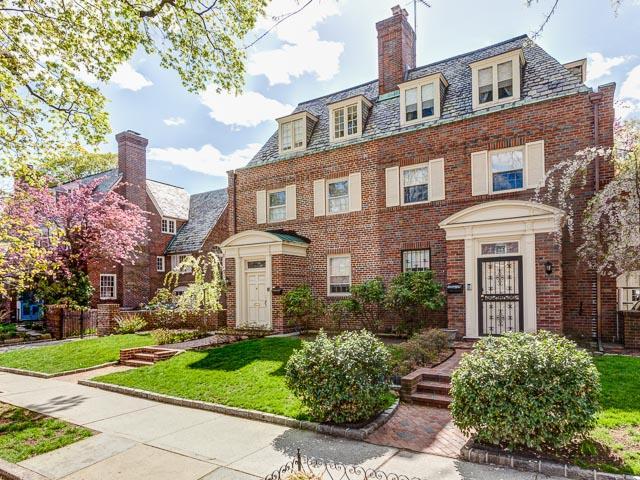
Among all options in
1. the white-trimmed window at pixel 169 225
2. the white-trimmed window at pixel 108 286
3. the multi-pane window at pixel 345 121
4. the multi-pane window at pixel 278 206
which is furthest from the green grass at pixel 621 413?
the white-trimmed window at pixel 169 225

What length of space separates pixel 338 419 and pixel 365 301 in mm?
7014

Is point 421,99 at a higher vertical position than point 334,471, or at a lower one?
higher

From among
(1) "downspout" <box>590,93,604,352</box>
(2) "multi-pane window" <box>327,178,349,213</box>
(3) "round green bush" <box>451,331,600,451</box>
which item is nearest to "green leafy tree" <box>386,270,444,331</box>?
(2) "multi-pane window" <box>327,178,349,213</box>

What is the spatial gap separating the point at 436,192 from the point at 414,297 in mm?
3351

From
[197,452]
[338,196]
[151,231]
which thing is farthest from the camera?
[151,231]

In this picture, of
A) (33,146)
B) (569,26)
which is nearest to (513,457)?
(569,26)

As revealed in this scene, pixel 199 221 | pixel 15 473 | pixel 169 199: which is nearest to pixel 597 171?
pixel 15 473

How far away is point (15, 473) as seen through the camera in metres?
4.86

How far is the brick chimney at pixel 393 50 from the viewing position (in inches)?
589

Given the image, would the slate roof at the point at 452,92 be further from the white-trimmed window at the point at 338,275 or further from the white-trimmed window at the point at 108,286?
the white-trimmed window at the point at 108,286

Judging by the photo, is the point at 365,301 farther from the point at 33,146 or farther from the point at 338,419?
the point at 33,146

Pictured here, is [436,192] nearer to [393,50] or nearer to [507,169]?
[507,169]

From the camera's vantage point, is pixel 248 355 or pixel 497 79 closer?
pixel 248 355

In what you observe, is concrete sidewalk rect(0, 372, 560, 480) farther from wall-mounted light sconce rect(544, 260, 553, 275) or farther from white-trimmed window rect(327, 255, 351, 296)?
white-trimmed window rect(327, 255, 351, 296)
